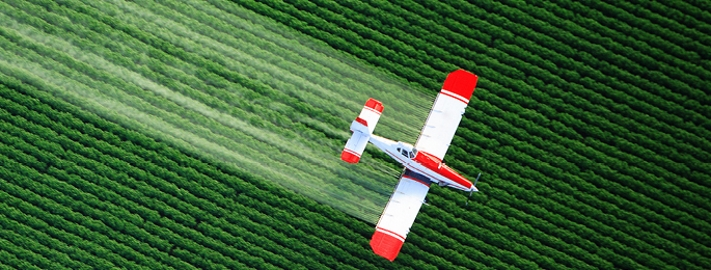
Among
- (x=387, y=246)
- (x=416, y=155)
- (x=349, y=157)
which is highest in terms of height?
(x=416, y=155)

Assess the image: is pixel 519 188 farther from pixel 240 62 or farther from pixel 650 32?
pixel 240 62

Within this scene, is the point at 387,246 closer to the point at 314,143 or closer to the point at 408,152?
the point at 408,152

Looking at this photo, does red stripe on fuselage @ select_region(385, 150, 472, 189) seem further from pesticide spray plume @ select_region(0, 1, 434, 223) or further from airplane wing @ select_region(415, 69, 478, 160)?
pesticide spray plume @ select_region(0, 1, 434, 223)

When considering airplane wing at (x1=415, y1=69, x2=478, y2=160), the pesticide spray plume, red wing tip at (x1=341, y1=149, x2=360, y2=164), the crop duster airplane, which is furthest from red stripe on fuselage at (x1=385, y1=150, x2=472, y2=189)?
the pesticide spray plume

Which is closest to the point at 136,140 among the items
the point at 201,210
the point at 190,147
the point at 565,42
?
the point at 190,147

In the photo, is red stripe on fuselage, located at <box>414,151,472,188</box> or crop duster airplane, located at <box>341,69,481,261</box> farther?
crop duster airplane, located at <box>341,69,481,261</box>

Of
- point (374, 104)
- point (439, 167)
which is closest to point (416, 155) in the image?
point (439, 167)

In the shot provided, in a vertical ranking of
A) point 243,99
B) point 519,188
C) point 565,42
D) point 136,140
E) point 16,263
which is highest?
point 565,42
